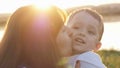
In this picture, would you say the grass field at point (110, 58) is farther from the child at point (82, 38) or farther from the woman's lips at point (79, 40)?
the woman's lips at point (79, 40)

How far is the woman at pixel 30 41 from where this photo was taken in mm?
3139

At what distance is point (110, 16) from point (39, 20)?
20.7 ft

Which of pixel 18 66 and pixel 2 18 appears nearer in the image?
pixel 18 66

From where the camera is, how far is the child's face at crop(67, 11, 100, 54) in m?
3.29

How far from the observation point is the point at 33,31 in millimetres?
3219

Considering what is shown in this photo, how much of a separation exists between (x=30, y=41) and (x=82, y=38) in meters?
0.33

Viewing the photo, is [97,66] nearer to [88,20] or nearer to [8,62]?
[88,20]

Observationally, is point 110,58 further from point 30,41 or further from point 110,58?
point 30,41

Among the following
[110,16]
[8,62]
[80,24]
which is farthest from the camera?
[110,16]

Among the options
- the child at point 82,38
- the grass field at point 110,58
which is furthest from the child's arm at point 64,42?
the grass field at point 110,58

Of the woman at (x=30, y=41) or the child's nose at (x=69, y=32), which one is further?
the child's nose at (x=69, y=32)

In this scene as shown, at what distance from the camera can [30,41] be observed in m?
3.20

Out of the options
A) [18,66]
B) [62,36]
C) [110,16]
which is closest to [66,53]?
[62,36]

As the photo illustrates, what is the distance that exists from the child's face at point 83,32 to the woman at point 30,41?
0.12m
